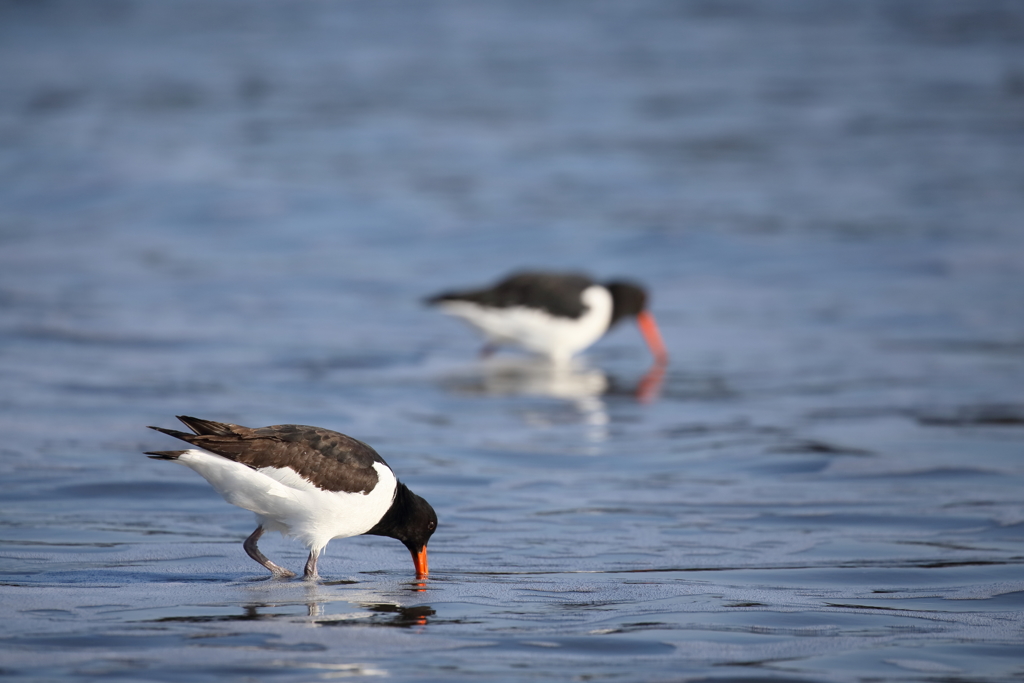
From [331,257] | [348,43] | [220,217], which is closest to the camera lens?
[331,257]

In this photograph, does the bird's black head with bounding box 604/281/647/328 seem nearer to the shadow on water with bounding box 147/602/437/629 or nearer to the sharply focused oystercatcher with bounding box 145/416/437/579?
the sharply focused oystercatcher with bounding box 145/416/437/579

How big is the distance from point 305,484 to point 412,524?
549 millimetres

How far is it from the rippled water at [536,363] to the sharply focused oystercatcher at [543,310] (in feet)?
1.08

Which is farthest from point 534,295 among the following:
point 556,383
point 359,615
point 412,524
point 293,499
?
point 359,615

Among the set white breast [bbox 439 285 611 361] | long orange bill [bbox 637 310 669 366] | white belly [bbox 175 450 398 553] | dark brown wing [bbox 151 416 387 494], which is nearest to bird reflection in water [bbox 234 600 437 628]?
white belly [bbox 175 450 398 553]

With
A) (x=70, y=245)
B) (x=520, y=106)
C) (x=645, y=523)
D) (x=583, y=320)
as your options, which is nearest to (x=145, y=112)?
(x=520, y=106)

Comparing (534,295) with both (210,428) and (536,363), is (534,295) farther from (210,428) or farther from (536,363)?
(210,428)

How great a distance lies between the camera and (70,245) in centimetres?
1584

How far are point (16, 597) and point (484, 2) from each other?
34.7 metres

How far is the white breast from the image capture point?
36.1 ft

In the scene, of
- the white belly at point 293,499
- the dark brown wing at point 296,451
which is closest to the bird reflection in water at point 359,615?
the white belly at point 293,499

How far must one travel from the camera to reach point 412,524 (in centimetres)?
548

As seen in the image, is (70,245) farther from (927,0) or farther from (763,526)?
(927,0)

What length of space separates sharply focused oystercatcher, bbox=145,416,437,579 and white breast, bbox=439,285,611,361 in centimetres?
Answer: 553
